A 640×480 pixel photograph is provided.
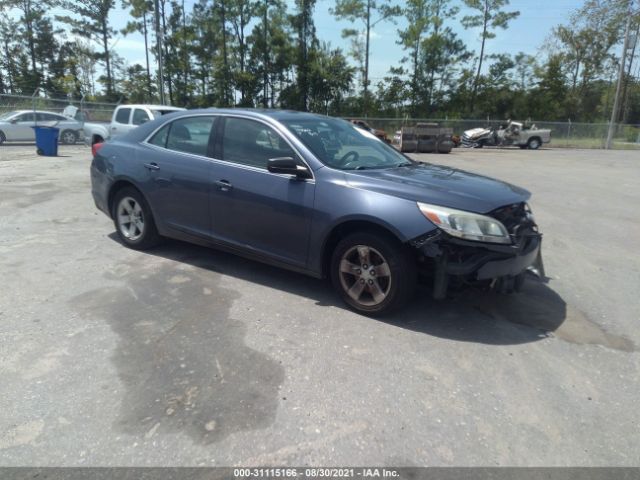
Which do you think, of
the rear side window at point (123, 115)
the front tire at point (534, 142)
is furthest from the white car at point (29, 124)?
the front tire at point (534, 142)

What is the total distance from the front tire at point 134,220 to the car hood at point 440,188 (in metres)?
2.58

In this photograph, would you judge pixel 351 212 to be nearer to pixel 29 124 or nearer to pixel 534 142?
pixel 29 124

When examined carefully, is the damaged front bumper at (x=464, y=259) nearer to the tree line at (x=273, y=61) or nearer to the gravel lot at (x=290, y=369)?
the gravel lot at (x=290, y=369)

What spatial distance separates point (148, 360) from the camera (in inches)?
123

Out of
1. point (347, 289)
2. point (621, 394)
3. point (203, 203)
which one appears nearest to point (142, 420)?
point (347, 289)

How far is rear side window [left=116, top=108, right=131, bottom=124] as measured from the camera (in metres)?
14.0

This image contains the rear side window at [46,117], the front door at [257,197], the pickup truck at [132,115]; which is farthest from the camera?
the rear side window at [46,117]

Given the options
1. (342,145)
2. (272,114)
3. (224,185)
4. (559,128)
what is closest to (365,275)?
(342,145)

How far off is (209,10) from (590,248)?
158 ft

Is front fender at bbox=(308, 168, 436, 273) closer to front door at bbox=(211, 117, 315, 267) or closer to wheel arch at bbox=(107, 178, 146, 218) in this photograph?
front door at bbox=(211, 117, 315, 267)

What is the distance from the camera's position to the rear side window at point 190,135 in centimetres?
468

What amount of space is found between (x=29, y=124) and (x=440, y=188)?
2136 centimetres

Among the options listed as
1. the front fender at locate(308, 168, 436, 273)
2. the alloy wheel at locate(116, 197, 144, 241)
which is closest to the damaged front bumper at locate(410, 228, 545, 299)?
the front fender at locate(308, 168, 436, 273)

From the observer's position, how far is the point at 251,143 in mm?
4375
